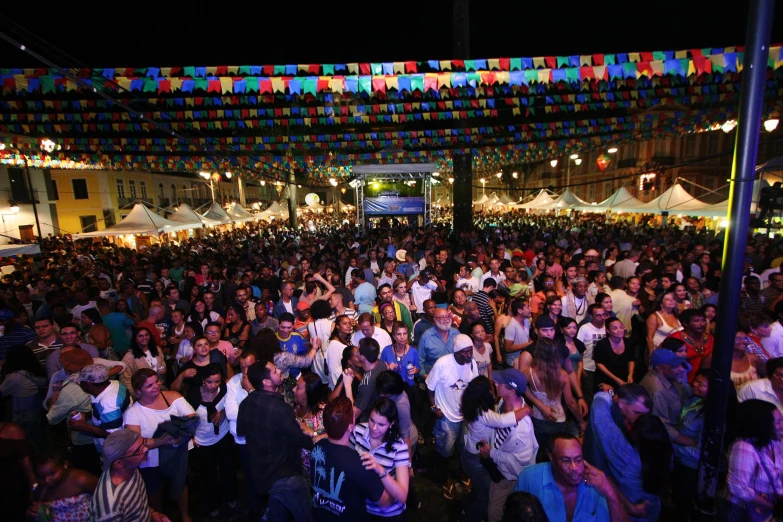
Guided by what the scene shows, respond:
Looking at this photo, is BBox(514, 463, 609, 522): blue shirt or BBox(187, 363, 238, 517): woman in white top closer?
BBox(514, 463, 609, 522): blue shirt

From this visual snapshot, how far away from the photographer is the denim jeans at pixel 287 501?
2.88 meters

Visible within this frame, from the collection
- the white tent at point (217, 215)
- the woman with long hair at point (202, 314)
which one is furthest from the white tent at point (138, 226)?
the woman with long hair at point (202, 314)

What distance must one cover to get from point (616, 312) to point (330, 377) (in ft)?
14.6

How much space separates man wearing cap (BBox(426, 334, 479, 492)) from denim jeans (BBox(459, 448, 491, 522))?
0.36 meters

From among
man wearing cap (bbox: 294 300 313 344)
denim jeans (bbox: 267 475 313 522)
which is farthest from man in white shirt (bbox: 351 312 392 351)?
denim jeans (bbox: 267 475 313 522)

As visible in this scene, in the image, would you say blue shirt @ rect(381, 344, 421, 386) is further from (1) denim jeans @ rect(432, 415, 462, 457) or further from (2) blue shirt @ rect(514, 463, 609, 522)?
A: (2) blue shirt @ rect(514, 463, 609, 522)

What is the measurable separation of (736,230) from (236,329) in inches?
226

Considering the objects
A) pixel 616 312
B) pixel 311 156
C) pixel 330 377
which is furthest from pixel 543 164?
pixel 330 377

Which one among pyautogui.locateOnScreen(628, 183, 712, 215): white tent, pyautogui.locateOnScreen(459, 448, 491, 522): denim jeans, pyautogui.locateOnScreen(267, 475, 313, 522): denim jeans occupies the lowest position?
pyautogui.locateOnScreen(459, 448, 491, 522): denim jeans

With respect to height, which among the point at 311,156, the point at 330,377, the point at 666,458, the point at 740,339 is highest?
the point at 311,156

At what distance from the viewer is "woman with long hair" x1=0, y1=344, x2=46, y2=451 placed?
13.3 feet

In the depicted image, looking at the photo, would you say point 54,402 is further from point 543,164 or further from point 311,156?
point 543,164

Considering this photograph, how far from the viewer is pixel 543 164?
4416 centimetres

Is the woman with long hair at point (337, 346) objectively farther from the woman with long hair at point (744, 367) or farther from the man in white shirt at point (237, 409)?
the woman with long hair at point (744, 367)
